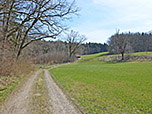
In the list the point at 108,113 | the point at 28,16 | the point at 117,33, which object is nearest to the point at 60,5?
A: the point at 28,16

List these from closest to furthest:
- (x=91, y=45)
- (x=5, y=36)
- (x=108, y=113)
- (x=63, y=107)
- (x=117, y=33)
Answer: (x=108, y=113), (x=63, y=107), (x=5, y=36), (x=117, y=33), (x=91, y=45)

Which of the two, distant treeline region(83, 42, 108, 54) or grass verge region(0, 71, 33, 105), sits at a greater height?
distant treeline region(83, 42, 108, 54)

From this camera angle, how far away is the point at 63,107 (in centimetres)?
569

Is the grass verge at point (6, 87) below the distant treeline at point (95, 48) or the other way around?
below

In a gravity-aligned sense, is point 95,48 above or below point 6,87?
above

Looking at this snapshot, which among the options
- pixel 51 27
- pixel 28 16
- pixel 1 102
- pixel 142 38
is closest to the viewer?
pixel 1 102

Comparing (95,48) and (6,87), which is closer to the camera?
(6,87)

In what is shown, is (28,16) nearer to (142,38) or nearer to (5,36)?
(5,36)

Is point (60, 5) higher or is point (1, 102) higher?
point (60, 5)

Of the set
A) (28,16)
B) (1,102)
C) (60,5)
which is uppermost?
(60,5)

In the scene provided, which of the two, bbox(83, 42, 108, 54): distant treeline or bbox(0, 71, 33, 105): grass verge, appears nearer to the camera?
bbox(0, 71, 33, 105): grass verge

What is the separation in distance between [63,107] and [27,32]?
10.4m

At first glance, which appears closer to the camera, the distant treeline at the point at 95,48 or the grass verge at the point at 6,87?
the grass verge at the point at 6,87

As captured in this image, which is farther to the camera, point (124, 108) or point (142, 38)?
point (142, 38)
